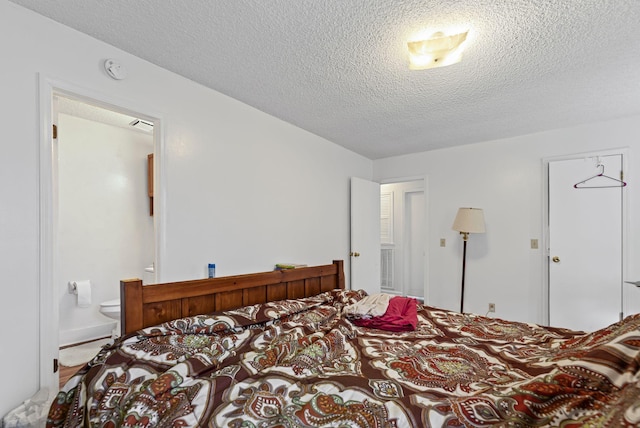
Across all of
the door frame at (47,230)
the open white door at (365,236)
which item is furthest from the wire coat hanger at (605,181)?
the door frame at (47,230)

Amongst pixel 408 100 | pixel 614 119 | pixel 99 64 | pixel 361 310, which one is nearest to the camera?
pixel 99 64

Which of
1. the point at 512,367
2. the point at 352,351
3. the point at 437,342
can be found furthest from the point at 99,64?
the point at 512,367

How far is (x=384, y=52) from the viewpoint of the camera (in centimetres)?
201

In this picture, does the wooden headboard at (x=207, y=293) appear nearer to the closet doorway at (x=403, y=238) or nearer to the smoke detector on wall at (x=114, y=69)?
the smoke detector on wall at (x=114, y=69)

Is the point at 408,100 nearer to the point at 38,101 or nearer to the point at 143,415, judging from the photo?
the point at 38,101

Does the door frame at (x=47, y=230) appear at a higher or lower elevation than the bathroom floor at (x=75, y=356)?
higher

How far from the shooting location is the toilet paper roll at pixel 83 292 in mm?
3408

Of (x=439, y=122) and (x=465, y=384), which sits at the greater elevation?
(x=439, y=122)

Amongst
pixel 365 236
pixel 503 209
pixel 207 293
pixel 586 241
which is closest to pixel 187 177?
pixel 207 293

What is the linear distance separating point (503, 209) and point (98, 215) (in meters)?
4.89

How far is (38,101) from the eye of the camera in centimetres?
171

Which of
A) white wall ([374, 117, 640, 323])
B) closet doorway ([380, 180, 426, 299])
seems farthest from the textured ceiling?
closet doorway ([380, 180, 426, 299])

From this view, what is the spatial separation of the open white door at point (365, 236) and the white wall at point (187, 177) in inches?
6.0

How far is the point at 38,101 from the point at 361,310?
226 cm
